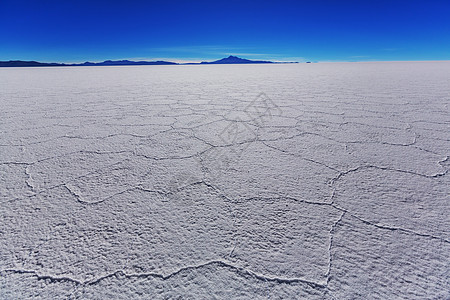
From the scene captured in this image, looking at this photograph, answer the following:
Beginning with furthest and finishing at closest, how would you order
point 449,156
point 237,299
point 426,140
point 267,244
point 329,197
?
point 426,140, point 449,156, point 329,197, point 267,244, point 237,299

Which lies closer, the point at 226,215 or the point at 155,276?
the point at 155,276

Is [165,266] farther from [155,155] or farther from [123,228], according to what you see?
[155,155]

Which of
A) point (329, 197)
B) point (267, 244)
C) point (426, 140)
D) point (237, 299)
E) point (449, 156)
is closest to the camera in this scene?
point (237, 299)

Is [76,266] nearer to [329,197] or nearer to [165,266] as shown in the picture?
[165,266]

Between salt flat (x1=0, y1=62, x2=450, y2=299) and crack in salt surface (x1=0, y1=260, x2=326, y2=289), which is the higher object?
salt flat (x1=0, y1=62, x2=450, y2=299)

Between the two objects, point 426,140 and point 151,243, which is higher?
point 426,140

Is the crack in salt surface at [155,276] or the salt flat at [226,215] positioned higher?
the salt flat at [226,215]

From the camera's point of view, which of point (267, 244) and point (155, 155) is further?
point (155, 155)

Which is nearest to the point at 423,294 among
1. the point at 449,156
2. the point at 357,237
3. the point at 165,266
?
the point at 357,237
